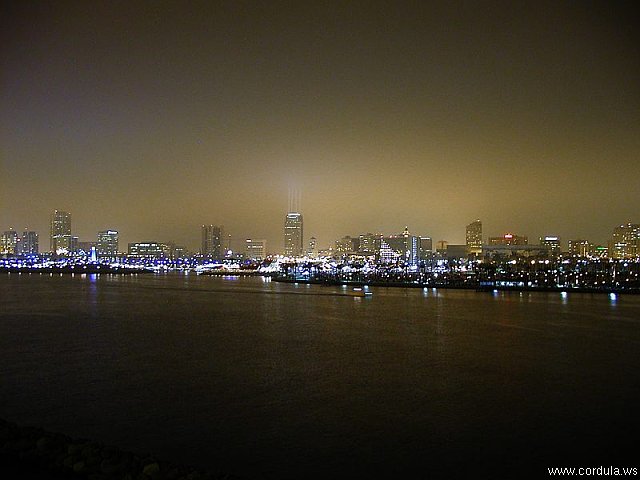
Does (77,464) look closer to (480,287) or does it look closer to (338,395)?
(338,395)

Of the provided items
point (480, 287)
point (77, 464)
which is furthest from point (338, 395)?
point (480, 287)

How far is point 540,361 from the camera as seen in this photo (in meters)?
7.85

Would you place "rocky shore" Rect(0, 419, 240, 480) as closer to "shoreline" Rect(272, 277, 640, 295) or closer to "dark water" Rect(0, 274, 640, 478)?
"dark water" Rect(0, 274, 640, 478)

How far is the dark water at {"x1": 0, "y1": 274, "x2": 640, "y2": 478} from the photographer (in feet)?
13.0

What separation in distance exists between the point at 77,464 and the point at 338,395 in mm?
3084

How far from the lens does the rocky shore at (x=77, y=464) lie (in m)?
2.88

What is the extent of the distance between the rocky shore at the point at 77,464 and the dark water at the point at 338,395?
74cm

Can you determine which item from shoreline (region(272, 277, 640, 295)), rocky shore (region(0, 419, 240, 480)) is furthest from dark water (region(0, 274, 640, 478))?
shoreline (region(272, 277, 640, 295))

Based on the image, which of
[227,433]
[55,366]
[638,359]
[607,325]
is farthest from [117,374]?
[607,325]

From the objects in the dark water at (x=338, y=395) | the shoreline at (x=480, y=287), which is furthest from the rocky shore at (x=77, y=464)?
the shoreline at (x=480, y=287)

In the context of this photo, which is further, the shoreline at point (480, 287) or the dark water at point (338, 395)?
the shoreline at point (480, 287)

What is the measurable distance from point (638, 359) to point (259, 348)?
18.0 ft

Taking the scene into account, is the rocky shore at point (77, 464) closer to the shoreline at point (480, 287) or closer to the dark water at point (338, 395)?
the dark water at point (338, 395)

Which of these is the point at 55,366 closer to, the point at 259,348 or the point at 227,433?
the point at 259,348
